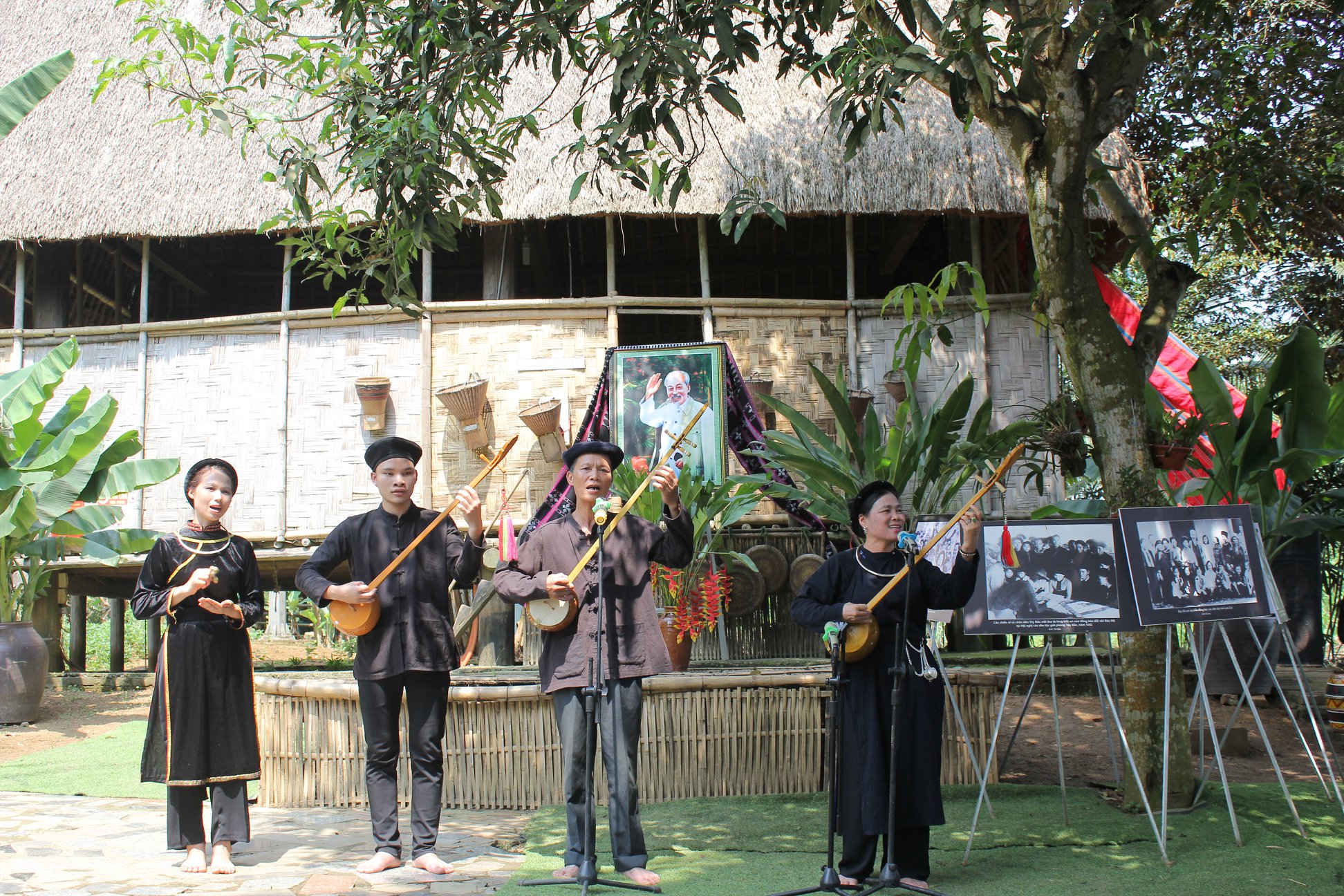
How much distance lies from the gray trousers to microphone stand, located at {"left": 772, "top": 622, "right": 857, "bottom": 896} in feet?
1.80

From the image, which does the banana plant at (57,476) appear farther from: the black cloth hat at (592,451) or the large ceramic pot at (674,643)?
the black cloth hat at (592,451)

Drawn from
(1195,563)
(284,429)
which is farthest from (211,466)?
(284,429)

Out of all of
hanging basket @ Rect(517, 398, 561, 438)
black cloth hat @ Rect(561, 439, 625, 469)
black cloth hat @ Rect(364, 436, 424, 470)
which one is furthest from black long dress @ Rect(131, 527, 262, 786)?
hanging basket @ Rect(517, 398, 561, 438)

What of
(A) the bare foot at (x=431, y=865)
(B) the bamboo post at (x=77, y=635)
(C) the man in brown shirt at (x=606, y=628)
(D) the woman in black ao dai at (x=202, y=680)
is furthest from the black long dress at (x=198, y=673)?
(B) the bamboo post at (x=77, y=635)

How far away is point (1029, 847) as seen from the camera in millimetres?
4281

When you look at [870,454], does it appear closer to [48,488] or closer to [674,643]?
[674,643]

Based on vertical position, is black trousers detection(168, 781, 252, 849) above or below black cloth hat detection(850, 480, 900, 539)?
below

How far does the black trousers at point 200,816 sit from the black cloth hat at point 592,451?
1752mm

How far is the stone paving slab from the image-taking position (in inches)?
149

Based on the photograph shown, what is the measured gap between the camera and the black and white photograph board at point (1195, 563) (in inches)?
163

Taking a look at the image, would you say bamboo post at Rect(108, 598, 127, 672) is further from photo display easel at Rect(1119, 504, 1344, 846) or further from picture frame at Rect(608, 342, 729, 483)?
photo display easel at Rect(1119, 504, 1344, 846)

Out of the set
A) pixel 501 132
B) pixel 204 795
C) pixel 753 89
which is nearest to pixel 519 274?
pixel 753 89

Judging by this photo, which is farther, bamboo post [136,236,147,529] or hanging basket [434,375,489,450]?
bamboo post [136,236,147,529]

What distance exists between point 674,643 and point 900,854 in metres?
2.30
